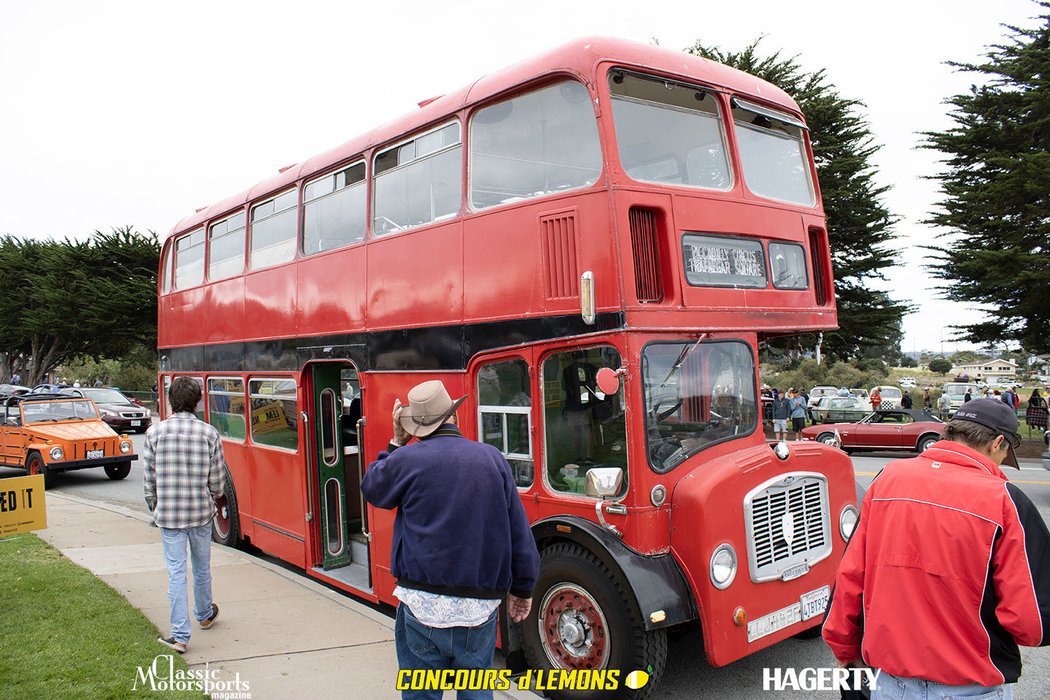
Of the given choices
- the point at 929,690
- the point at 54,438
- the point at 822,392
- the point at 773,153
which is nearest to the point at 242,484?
the point at 773,153

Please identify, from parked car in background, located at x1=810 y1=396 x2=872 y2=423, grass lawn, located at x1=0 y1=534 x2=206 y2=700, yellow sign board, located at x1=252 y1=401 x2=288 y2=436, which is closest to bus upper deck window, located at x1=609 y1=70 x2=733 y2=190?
grass lawn, located at x1=0 y1=534 x2=206 y2=700

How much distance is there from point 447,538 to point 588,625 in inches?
71.7

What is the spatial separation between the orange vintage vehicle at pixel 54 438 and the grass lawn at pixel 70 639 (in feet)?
25.7

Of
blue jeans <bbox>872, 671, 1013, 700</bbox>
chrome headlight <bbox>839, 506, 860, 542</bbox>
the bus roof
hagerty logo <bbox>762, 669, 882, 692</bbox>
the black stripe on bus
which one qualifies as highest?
the bus roof

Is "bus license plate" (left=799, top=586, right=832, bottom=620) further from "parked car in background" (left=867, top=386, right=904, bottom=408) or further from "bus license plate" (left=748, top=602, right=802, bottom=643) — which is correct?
"parked car in background" (left=867, top=386, right=904, bottom=408)

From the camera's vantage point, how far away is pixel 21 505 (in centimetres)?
636

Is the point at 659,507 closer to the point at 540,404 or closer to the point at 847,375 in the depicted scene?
the point at 540,404

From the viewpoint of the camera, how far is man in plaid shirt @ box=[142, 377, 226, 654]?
17.1 feet

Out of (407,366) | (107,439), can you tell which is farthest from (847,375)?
(407,366)

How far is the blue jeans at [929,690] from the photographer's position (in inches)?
102

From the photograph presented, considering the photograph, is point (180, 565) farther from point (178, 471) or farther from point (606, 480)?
point (606, 480)

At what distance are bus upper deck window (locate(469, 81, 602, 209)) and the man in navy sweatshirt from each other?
2.14 metres

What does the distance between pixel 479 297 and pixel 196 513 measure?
2439mm

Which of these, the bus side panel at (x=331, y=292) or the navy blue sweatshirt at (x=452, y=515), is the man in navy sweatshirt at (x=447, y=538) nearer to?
the navy blue sweatshirt at (x=452, y=515)
